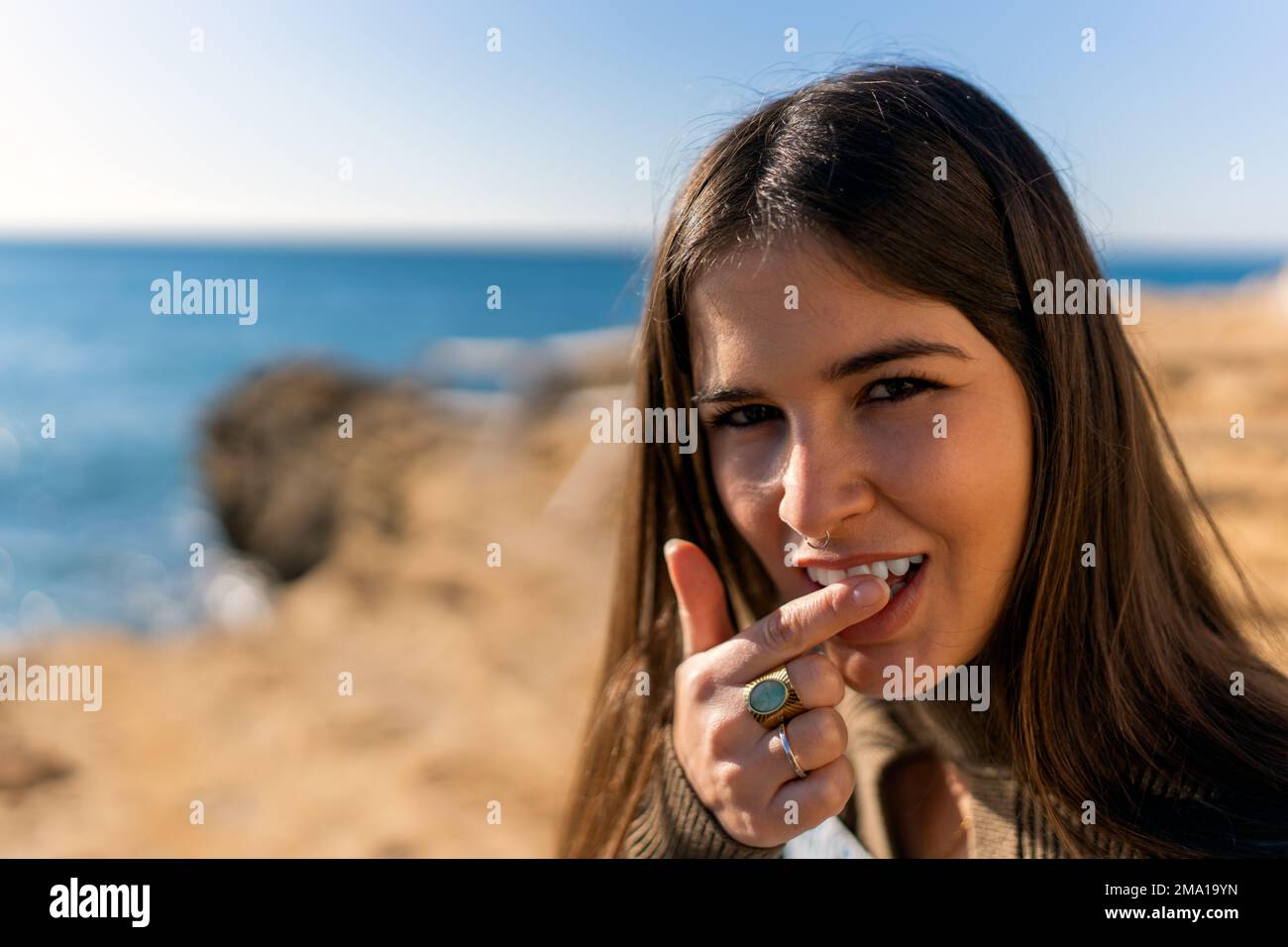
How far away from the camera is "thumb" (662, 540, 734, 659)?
2098 millimetres

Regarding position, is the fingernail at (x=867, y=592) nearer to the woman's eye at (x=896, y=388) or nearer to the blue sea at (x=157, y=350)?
the woman's eye at (x=896, y=388)

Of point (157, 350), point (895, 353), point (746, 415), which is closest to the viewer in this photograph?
point (895, 353)

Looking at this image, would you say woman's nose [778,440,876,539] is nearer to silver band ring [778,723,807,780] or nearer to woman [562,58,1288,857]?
woman [562,58,1288,857]

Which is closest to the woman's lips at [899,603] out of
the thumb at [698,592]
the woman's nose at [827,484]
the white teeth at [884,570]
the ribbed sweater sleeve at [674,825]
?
the white teeth at [884,570]

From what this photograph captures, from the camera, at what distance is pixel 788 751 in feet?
5.85

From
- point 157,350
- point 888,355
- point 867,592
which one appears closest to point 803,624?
point 867,592

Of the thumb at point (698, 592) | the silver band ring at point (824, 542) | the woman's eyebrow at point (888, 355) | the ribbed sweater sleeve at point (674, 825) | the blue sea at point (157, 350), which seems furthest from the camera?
the blue sea at point (157, 350)

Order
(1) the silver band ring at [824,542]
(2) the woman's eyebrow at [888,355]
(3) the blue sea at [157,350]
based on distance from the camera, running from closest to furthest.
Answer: (2) the woman's eyebrow at [888,355], (1) the silver band ring at [824,542], (3) the blue sea at [157,350]

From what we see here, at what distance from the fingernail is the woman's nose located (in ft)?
0.39

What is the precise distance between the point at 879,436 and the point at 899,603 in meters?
0.33

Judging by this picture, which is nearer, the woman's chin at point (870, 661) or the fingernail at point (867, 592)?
the fingernail at point (867, 592)

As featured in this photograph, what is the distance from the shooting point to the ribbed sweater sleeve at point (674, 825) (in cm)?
191

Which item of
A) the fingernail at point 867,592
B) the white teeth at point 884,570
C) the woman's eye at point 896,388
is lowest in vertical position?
the fingernail at point 867,592

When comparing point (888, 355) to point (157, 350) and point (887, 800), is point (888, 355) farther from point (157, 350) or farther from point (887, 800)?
point (157, 350)
